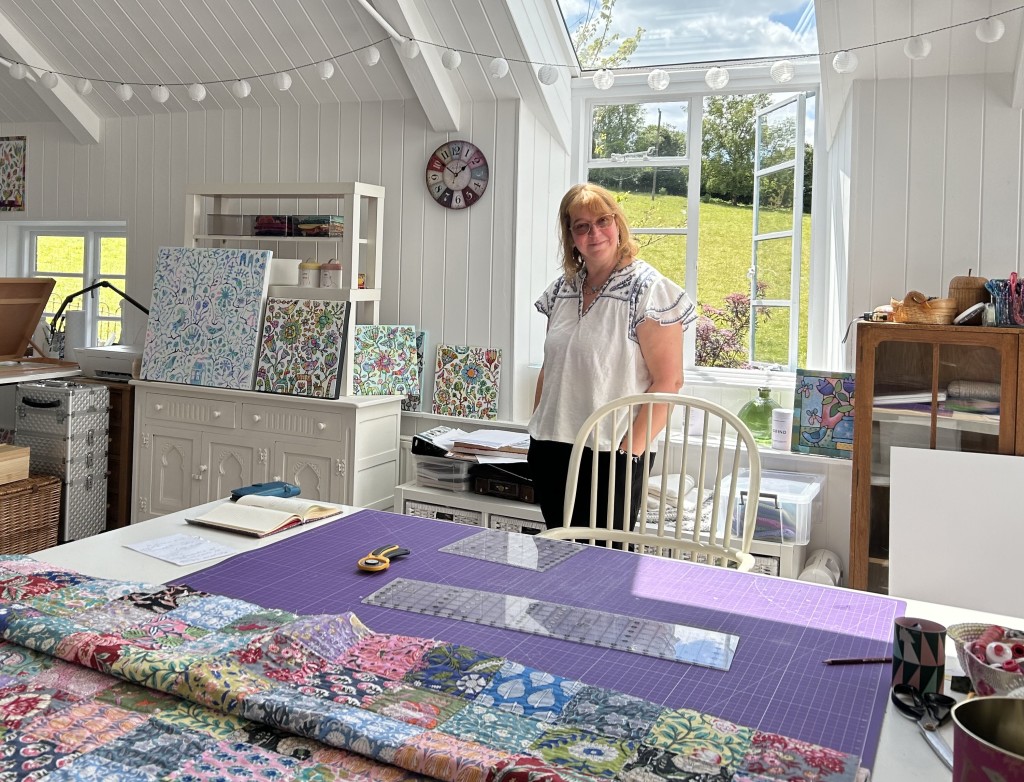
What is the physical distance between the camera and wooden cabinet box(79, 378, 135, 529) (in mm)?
4379

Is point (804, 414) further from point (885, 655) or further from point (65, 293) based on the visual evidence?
point (65, 293)

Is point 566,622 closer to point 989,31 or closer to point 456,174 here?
point 989,31

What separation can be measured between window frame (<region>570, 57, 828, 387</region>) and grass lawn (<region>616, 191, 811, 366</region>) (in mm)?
42

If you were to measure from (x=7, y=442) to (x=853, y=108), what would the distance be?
3.94m

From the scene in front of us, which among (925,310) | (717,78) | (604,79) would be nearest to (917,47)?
(717,78)

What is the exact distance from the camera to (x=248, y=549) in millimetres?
1702

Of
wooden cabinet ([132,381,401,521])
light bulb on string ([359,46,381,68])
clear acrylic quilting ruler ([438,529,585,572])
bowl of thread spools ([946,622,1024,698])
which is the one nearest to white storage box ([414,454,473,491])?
wooden cabinet ([132,381,401,521])

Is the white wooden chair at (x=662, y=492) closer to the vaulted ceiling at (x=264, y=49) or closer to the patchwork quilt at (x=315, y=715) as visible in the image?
the patchwork quilt at (x=315, y=715)

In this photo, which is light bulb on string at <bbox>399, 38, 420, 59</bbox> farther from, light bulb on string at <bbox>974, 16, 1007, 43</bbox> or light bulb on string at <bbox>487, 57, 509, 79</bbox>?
light bulb on string at <bbox>974, 16, 1007, 43</bbox>

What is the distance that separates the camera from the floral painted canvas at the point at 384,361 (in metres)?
3.95

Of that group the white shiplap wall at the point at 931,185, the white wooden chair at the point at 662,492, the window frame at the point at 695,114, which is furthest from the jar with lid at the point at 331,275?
the white shiplap wall at the point at 931,185

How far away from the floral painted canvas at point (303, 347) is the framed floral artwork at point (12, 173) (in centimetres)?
216

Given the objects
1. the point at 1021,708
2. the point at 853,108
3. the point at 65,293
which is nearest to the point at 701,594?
the point at 1021,708

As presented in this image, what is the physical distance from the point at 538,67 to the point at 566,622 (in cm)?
287
